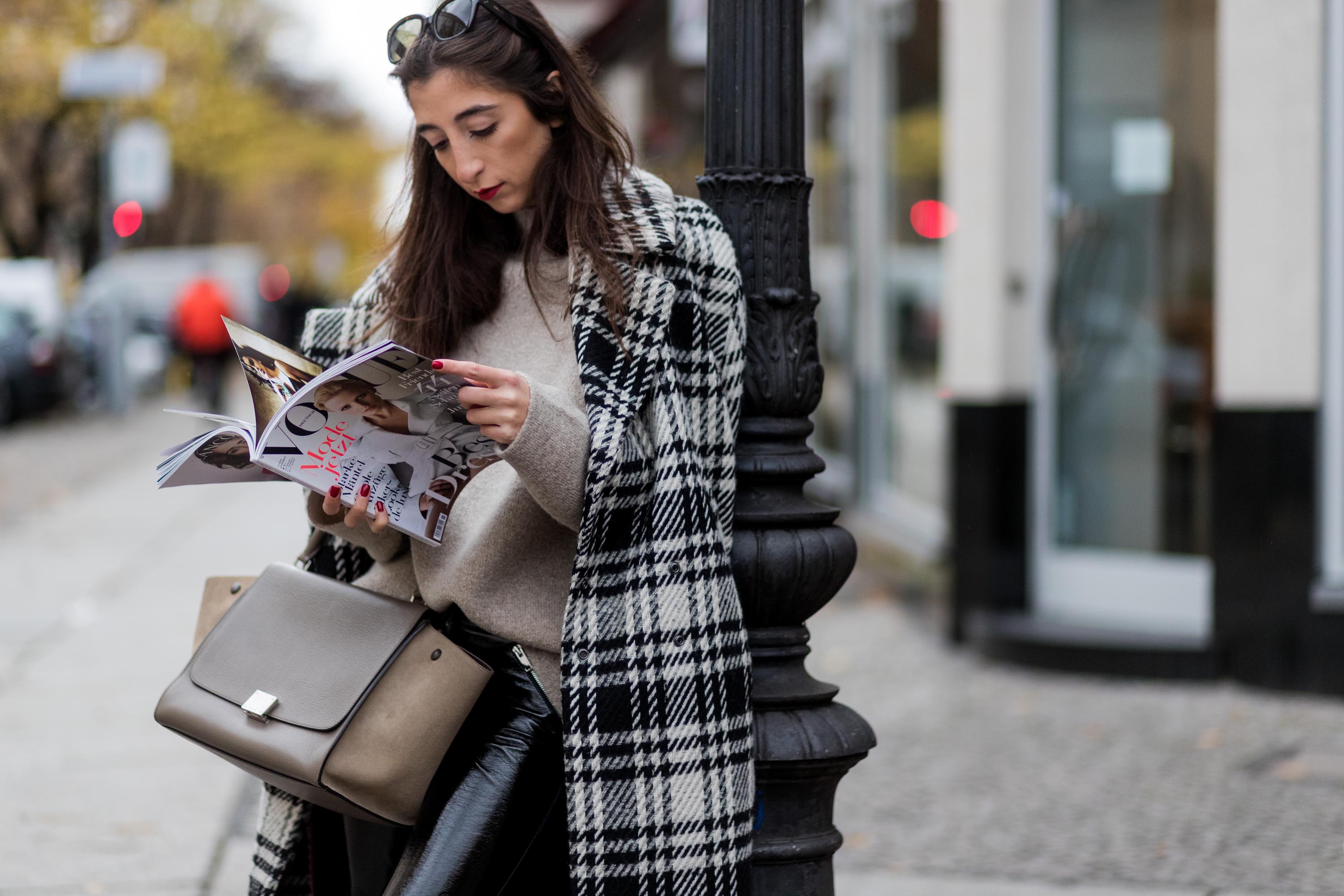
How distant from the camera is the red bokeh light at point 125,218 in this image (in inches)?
762

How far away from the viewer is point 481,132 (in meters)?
2.27

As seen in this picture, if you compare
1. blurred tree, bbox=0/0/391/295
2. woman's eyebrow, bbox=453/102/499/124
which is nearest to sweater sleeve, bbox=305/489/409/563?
woman's eyebrow, bbox=453/102/499/124

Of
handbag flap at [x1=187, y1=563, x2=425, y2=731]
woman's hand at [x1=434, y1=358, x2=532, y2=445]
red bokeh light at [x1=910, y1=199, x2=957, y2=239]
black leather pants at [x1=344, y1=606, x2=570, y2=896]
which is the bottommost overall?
black leather pants at [x1=344, y1=606, x2=570, y2=896]

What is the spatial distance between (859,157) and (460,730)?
7.48 meters

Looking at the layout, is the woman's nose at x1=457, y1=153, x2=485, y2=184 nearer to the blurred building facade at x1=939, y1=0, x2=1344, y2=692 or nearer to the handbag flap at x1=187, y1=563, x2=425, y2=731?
the handbag flap at x1=187, y1=563, x2=425, y2=731

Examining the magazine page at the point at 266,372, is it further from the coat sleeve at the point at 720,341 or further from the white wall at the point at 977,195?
the white wall at the point at 977,195

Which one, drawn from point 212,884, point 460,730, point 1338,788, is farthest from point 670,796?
point 1338,788

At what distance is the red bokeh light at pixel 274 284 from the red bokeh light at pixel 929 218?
18800mm

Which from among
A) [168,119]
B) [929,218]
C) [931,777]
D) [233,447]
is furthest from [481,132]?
[168,119]

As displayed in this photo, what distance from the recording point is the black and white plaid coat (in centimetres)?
214

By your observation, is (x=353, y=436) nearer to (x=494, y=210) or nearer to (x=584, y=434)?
(x=584, y=434)

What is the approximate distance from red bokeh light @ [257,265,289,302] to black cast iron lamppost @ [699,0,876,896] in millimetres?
24154

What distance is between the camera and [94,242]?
30094 mm

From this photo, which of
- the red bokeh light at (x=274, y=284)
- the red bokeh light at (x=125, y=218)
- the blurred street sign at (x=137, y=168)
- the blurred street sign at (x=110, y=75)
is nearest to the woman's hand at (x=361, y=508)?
the blurred street sign at (x=110, y=75)
